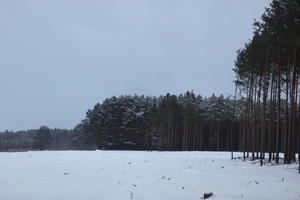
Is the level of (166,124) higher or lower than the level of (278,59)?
lower

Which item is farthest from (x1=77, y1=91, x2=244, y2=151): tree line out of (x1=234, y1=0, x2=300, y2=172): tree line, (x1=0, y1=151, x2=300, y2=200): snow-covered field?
(x1=0, y1=151, x2=300, y2=200): snow-covered field

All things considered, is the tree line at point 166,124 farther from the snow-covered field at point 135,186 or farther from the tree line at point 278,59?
the snow-covered field at point 135,186

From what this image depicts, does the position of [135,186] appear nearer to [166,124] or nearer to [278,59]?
[278,59]

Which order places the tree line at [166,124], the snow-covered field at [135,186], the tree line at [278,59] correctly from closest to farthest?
the snow-covered field at [135,186] → the tree line at [278,59] → the tree line at [166,124]

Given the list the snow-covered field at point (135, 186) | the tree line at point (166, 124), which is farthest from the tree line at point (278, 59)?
the tree line at point (166, 124)

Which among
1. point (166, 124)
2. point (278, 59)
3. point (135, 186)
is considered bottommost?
point (135, 186)

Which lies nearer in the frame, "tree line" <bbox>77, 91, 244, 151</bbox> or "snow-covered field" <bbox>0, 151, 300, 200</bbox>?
"snow-covered field" <bbox>0, 151, 300, 200</bbox>

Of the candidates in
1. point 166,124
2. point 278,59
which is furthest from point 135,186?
point 166,124

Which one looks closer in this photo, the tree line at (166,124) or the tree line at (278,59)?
the tree line at (278,59)

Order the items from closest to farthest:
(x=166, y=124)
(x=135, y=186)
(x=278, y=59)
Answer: (x=135, y=186)
(x=278, y=59)
(x=166, y=124)

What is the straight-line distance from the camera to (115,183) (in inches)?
545

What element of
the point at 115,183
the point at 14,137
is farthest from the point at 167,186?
the point at 14,137

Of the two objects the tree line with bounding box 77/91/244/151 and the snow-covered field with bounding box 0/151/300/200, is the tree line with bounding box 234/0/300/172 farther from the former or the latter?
the tree line with bounding box 77/91/244/151

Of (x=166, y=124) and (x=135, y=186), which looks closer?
(x=135, y=186)
